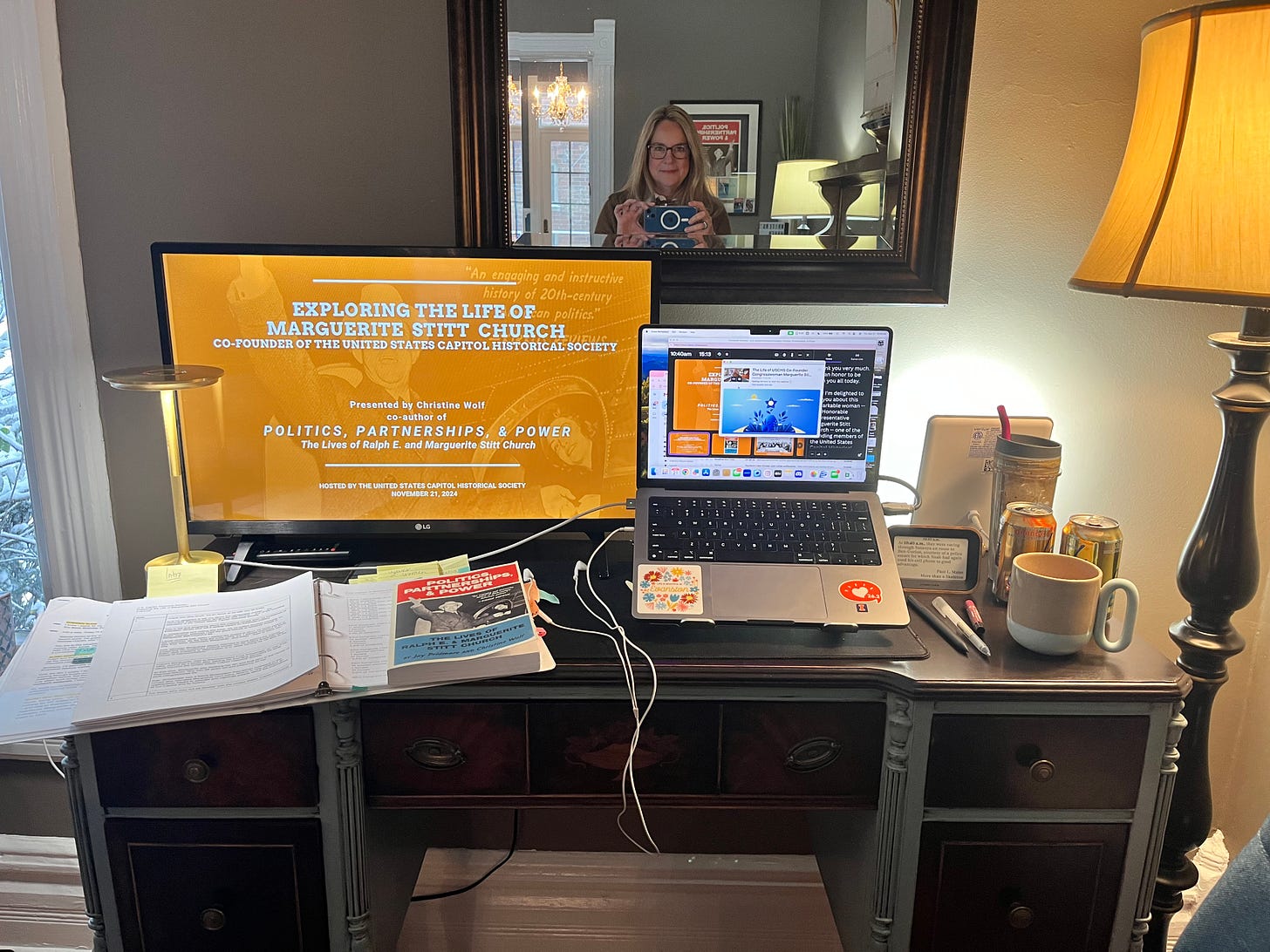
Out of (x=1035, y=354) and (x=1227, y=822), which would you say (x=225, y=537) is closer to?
(x=1035, y=354)

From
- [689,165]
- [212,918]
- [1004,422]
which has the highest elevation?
[689,165]

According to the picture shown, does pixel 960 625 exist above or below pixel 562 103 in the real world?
below

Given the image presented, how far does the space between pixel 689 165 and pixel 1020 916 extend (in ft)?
3.74

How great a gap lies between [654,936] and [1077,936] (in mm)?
783

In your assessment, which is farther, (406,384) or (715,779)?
(406,384)

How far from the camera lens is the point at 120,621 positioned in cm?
114

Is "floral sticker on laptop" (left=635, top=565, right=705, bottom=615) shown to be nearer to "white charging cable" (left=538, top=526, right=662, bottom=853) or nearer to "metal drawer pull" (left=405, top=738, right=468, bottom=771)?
"white charging cable" (left=538, top=526, right=662, bottom=853)

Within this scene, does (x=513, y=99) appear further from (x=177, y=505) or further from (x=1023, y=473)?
(x=1023, y=473)

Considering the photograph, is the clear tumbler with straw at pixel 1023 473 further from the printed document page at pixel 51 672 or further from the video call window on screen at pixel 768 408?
the printed document page at pixel 51 672

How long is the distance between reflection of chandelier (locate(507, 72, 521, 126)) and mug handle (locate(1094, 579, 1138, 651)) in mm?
1061

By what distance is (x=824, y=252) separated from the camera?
145 centimetres

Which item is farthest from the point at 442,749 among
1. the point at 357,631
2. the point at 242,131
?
the point at 242,131

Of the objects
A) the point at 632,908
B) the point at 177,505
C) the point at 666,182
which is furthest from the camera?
the point at 632,908

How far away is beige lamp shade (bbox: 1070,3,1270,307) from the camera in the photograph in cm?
102
